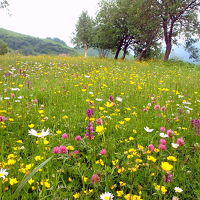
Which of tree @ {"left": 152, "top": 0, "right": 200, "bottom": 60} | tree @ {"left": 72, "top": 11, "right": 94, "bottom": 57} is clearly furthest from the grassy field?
tree @ {"left": 72, "top": 11, "right": 94, "bottom": 57}

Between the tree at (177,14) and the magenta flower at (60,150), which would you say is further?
the tree at (177,14)

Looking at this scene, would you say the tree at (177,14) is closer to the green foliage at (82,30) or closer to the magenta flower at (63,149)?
the magenta flower at (63,149)

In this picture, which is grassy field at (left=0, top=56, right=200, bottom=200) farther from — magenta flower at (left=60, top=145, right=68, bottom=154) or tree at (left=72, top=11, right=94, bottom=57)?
tree at (left=72, top=11, right=94, bottom=57)

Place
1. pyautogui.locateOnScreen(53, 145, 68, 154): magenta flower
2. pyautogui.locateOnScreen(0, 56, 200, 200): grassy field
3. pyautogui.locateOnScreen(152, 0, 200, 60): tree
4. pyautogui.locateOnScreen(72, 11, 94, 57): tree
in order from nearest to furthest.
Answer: pyautogui.locateOnScreen(0, 56, 200, 200): grassy field < pyautogui.locateOnScreen(53, 145, 68, 154): magenta flower < pyautogui.locateOnScreen(152, 0, 200, 60): tree < pyautogui.locateOnScreen(72, 11, 94, 57): tree

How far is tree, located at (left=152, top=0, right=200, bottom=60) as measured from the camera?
17.4 meters

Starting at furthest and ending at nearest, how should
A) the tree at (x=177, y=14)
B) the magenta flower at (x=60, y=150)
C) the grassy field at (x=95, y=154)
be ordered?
the tree at (x=177, y=14) < the magenta flower at (x=60, y=150) < the grassy field at (x=95, y=154)

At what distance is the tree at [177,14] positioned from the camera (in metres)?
17.4

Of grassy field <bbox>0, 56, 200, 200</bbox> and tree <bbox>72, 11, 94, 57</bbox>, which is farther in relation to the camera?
tree <bbox>72, 11, 94, 57</bbox>

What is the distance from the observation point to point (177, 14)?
59.4 ft

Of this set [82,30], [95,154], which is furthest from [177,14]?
[82,30]

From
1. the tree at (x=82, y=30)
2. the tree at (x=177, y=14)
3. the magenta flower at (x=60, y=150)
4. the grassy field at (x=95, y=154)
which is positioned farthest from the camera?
the tree at (x=82, y=30)

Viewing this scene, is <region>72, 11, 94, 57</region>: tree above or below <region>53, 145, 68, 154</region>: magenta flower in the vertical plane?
above

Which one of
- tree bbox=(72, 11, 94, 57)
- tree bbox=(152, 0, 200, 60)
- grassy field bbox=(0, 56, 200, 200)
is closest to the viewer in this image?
grassy field bbox=(0, 56, 200, 200)

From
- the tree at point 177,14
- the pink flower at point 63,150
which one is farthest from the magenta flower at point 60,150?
the tree at point 177,14
